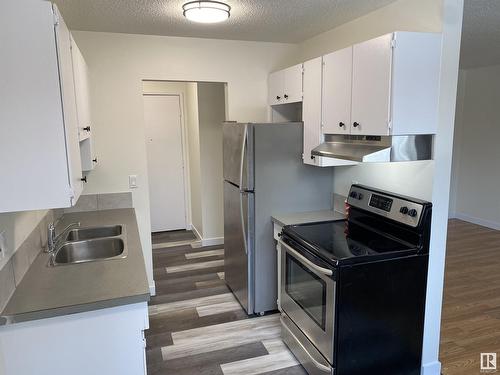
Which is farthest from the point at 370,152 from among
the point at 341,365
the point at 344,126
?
the point at 341,365

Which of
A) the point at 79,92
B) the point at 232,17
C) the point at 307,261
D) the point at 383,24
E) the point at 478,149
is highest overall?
the point at 232,17

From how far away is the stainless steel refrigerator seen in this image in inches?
120

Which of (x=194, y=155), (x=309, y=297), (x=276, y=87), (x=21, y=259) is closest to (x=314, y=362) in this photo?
(x=309, y=297)

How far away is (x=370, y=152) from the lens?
2.13 metres

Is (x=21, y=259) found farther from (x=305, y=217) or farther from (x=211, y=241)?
(x=211, y=241)

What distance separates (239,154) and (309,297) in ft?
4.32

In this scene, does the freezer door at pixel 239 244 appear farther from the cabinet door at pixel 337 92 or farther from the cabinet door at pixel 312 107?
the cabinet door at pixel 337 92

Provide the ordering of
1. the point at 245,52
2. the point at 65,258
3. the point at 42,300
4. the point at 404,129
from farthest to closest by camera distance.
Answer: the point at 245,52, the point at 65,258, the point at 404,129, the point at 42,300

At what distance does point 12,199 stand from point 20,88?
42 centimetres

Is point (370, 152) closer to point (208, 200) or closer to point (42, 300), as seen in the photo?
point (42, 300)

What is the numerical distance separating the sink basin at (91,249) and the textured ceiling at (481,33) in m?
2.94

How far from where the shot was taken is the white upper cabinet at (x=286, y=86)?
10.0ft

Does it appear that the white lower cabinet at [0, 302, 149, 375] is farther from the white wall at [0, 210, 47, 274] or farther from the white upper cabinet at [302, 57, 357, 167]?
the white upper cabinet at [302, 57, 357, 167]

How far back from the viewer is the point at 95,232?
2902 millimetres
